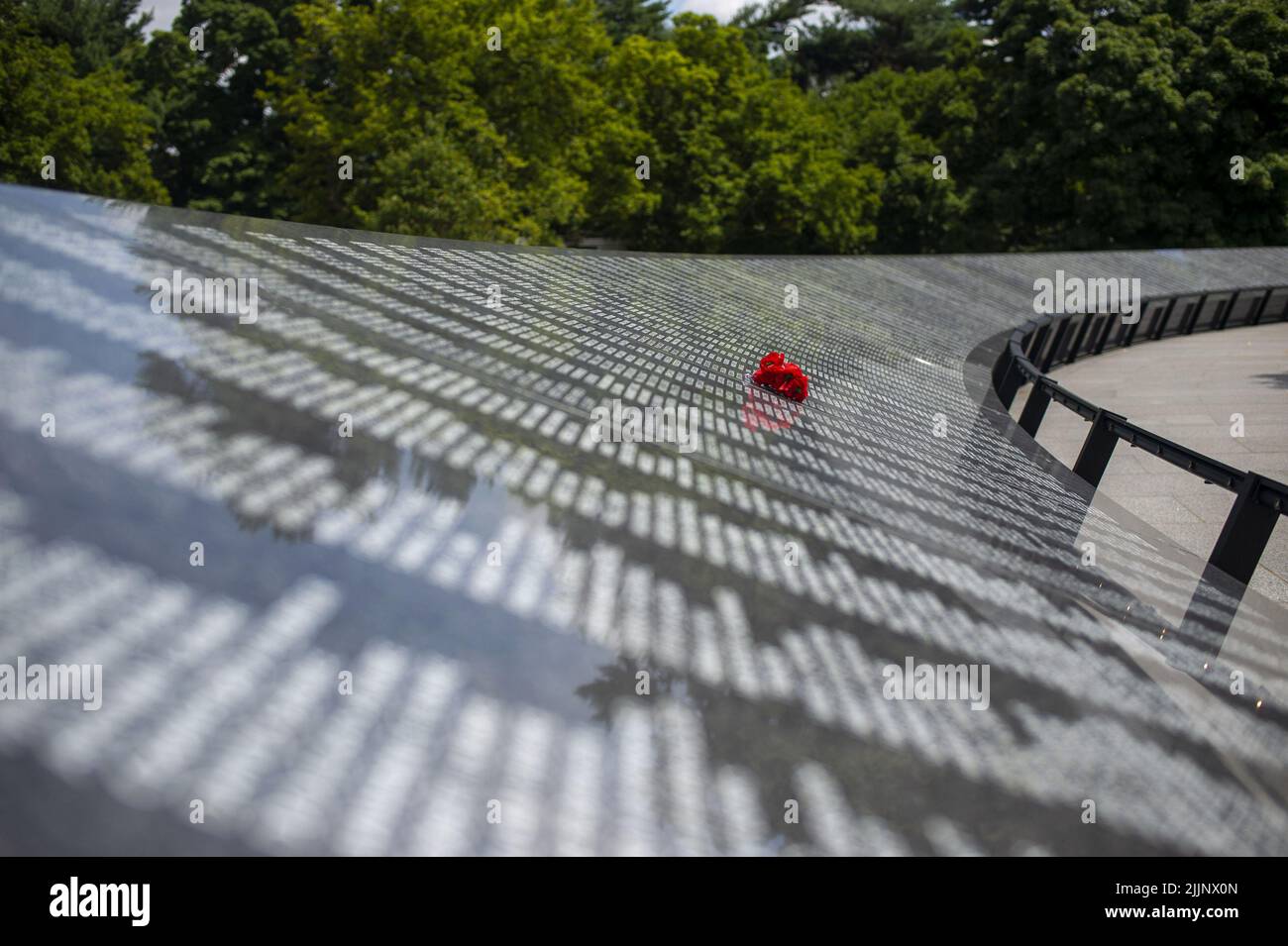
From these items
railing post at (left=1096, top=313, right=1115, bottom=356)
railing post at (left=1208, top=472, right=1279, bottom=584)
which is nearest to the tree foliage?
railing post at (left=1096, top=313, right=1115, bottom=356)

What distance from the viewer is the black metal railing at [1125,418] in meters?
4.82

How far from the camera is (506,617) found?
87.4 inches

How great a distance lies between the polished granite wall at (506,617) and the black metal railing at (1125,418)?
751 mm

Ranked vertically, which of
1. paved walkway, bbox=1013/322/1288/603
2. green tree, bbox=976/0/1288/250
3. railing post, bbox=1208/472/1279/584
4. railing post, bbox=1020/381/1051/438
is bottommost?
paved walkway, bbox=1013/322/1288/603

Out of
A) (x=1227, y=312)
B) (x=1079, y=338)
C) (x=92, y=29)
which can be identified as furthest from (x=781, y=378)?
(x=92, y=29)

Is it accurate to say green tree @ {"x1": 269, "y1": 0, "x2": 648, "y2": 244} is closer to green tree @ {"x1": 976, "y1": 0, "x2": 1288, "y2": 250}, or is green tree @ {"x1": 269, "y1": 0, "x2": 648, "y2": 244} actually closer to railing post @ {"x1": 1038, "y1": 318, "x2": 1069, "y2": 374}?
green tree @ {"x1": 976, "y1": 0, "x2": 1288, "y2": 250}

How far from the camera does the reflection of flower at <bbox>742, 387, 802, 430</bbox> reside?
15.1 ft

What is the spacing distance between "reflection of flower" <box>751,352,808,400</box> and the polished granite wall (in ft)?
2.66

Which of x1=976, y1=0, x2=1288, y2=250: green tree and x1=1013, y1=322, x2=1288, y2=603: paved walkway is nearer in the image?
x1=1013, y1=322, x2=1288, y2=603: paved walkway

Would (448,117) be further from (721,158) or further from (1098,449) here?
(1098,449)

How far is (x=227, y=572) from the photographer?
2049 millimetres

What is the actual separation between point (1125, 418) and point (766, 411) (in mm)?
Result: 3640
